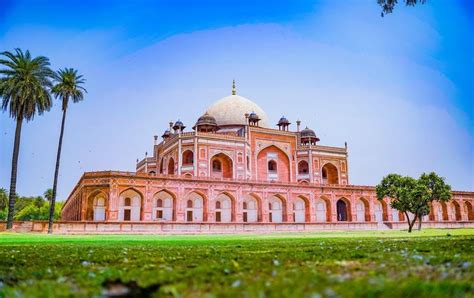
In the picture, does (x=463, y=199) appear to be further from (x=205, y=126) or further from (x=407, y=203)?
(x=205, y=126)

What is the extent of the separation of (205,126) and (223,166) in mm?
6368

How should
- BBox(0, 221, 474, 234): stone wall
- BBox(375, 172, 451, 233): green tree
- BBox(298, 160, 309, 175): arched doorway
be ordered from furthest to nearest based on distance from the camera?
BBox(298, 160, 309, 175): arched doorway → BBox(375, 172, 451, 233): green tree → BBox(0, 221, 474, 234): stone wall

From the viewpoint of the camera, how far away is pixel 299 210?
49.2m

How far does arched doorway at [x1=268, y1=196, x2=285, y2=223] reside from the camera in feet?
157

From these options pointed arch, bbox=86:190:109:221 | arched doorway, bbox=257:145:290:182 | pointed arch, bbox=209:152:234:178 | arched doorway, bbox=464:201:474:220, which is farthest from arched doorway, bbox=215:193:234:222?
arched doorway, bbox=464:201:474:220

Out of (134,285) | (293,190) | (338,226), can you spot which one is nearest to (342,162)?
(293,190)

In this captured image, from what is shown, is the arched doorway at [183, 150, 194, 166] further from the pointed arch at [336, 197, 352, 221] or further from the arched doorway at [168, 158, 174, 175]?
the pointed arch at [336, 197, 352, 221]

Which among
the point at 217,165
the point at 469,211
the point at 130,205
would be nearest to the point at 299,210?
the point at 217,165

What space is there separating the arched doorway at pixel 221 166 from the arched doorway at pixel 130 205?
11.8 metres

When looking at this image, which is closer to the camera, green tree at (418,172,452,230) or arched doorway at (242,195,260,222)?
green tree at (418,172,452,230)

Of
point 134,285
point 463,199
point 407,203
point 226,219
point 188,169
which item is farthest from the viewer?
point 463,199

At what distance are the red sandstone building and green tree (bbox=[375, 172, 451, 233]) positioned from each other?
638 centimetres

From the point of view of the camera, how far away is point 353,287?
2.56 meters

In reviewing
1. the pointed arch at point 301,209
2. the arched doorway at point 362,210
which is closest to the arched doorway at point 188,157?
the pointed arch at point 301,209
